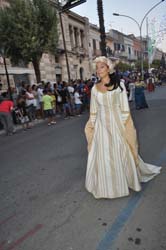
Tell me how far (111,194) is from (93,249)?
2.93ft

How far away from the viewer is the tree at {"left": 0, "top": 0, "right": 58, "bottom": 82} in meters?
15.0

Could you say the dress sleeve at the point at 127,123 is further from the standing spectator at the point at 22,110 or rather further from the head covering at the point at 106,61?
the standing spectator at the point at 22,110

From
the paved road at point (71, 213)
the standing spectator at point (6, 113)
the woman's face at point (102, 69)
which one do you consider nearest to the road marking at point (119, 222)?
the paved road at point (71, 213)

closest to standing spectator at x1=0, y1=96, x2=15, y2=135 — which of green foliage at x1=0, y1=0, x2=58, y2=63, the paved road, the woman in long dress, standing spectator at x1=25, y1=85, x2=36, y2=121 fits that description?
standing spectator at x1=25, y1=85, x2=36, y2=121

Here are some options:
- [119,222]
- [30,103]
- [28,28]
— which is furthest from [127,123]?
[28,28]

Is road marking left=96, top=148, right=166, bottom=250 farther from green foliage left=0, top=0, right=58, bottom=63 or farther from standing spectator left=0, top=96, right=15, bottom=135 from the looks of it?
green foliage left=0, top=0, right=58, bottom=63

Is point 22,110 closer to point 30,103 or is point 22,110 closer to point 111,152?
point 30,103

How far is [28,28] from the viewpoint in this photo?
15.3 metres

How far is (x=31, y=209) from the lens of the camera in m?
3.22

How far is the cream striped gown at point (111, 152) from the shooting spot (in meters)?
3.10

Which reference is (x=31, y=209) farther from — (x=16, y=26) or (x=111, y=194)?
(x=16, y=26)

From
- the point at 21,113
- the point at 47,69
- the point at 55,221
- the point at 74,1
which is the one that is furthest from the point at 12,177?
the point at 47,69

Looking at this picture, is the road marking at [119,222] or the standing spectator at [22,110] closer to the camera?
the road marking at [119,222]

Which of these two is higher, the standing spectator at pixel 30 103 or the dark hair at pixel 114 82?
the dark hair at pixel 114 82
